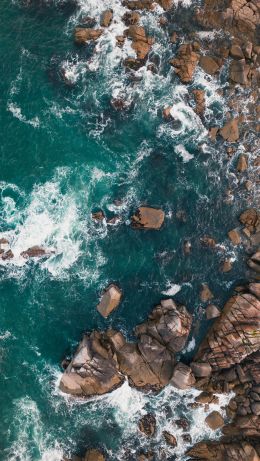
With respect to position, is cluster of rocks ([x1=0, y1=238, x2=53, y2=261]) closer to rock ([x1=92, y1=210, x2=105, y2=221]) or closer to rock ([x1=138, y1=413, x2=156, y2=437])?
rock ([x1=92, y1=210, x2=105, y2=221])

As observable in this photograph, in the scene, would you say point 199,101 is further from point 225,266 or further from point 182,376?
point 182,376

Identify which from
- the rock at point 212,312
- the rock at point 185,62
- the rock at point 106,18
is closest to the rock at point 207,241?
the rock at point 212,312

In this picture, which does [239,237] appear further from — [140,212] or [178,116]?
[178,116]

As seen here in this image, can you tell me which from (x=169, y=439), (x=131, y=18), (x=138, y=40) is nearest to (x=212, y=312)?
(x=169, y=439)

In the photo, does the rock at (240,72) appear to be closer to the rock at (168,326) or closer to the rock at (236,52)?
the rock at (236,52)

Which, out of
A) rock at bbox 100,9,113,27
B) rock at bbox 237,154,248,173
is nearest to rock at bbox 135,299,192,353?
rock at bbox 237,154,248,173

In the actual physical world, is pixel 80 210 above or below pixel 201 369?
above

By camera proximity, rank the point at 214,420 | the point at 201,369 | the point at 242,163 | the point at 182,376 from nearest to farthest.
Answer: the point at 182,376
the point at 201,369
the point at 214,420
the point at 242,163
